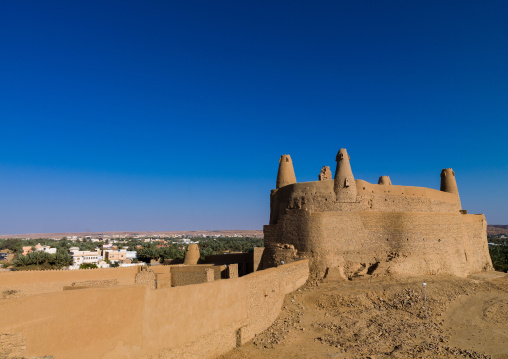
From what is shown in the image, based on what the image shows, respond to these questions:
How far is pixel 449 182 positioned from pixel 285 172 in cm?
1211

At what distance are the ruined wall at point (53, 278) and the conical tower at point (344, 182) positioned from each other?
37.2ft

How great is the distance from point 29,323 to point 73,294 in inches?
33.9

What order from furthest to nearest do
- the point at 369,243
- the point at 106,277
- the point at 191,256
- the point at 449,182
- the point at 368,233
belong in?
the point at 449,182 → the point at 191,256 → the point at 368,233 → the point at 369,243 → the point at 106,277

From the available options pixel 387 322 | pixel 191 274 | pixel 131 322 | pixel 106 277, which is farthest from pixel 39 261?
pixel 387 322

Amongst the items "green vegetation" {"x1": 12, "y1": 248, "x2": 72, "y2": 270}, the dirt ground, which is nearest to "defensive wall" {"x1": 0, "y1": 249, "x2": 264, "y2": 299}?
the dirt ground

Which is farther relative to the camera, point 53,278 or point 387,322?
point 53,278

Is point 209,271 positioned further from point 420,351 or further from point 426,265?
point 426,265

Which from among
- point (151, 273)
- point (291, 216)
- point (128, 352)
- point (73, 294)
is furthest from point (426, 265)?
point (73, 294)

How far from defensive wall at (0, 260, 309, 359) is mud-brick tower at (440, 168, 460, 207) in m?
20.2

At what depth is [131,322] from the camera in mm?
7914

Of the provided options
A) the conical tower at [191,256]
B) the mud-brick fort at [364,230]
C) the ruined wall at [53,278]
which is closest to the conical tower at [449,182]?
the mud-brick fort at [364,230]

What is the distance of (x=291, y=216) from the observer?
761 inches

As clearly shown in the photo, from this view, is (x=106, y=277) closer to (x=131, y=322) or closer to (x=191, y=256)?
(x=131, y=322)

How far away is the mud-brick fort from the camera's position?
17.7 meters
